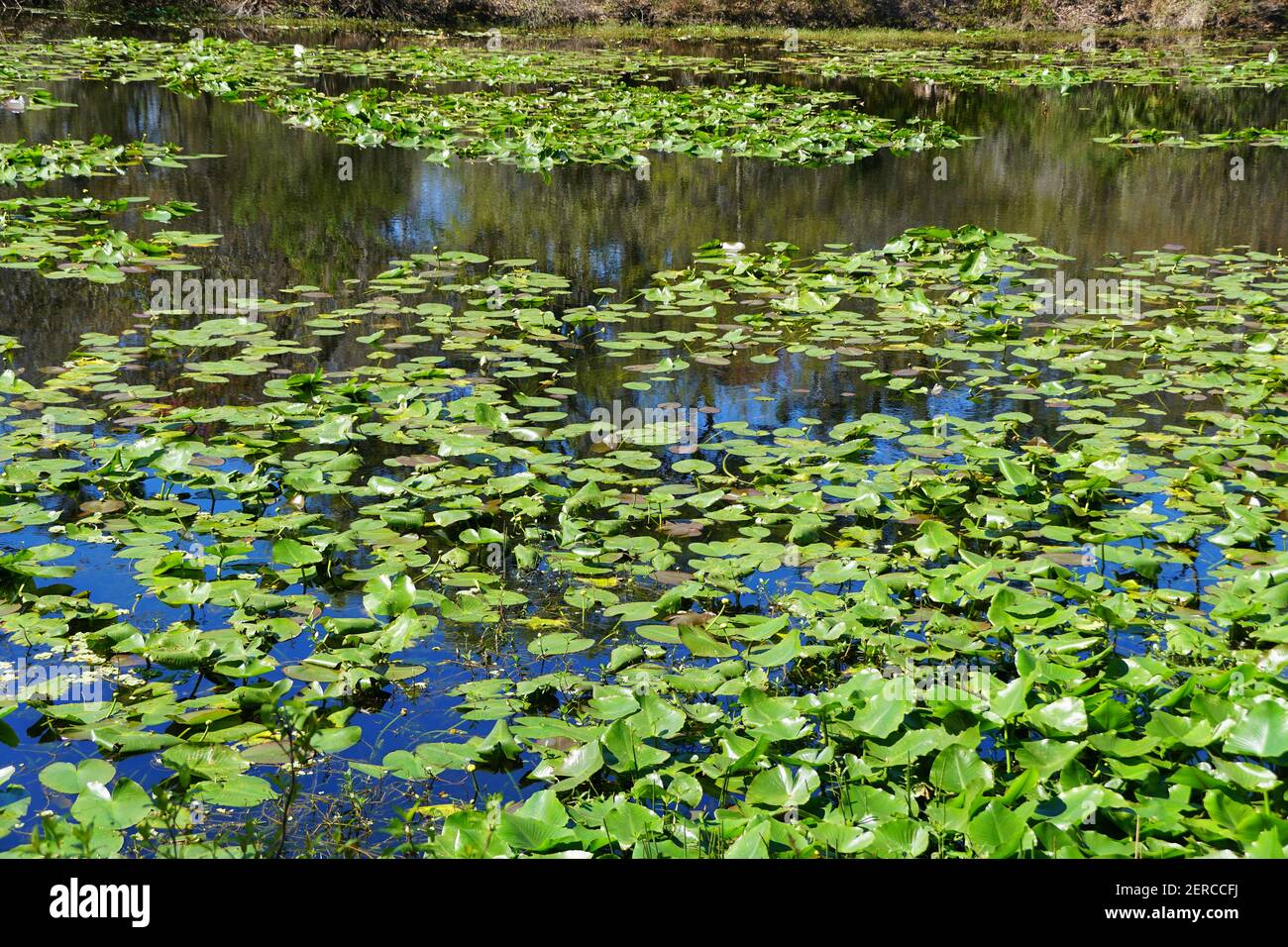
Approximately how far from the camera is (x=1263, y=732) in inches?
77.5

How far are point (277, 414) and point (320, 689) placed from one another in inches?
59.8

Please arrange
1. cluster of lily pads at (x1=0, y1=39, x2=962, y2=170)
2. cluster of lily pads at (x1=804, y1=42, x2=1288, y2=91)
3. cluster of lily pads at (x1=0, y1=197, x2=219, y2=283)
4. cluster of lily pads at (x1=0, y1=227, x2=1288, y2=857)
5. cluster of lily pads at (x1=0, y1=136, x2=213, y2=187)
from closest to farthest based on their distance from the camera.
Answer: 1. cluster of lily pads at (x1=0, y1=227, x2=1288, y2=857)
2. cluster of lily pads at (x1=0, y1=197, x2=219, y2=283)
3. cluster of lily pads at (x1=0, y1=136, x2=213, y2=187)
4. cluster of lily pads at (x1=0, y1=39, x2=962, y2=170)
5. cluster of lily pads at (x1=804, y1=42, x2=1288, y2=91)

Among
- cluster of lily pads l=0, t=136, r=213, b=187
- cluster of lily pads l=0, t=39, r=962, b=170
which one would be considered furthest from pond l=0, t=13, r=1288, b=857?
cluster of lily pads l=0, t=39, r=962, b=170

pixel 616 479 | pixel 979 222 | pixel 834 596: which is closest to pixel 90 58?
pixel 979 222

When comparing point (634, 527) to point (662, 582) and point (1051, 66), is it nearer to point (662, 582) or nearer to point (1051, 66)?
point (662, 582)

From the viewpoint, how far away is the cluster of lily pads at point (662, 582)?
1972mm

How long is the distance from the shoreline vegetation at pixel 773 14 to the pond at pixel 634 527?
13.8 m

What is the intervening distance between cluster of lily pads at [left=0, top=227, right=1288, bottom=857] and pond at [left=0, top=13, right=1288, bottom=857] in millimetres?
12

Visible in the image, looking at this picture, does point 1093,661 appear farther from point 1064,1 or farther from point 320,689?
point 1064,1

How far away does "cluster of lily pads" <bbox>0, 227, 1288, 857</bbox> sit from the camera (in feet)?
6.47

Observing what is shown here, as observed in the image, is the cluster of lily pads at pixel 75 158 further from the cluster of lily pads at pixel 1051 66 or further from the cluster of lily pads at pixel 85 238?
the cluster of lily pads at pixel 1051 66

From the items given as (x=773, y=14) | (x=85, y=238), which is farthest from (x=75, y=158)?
(x=773, y=14)

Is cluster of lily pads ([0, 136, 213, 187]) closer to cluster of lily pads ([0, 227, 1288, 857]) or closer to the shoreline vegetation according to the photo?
cluster of lily pads ([0, 227, 1288, 857])

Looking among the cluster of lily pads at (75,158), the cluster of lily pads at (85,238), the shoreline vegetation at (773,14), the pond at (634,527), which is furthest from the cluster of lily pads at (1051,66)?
Answer: the cluster of lily pads at (85,238)
